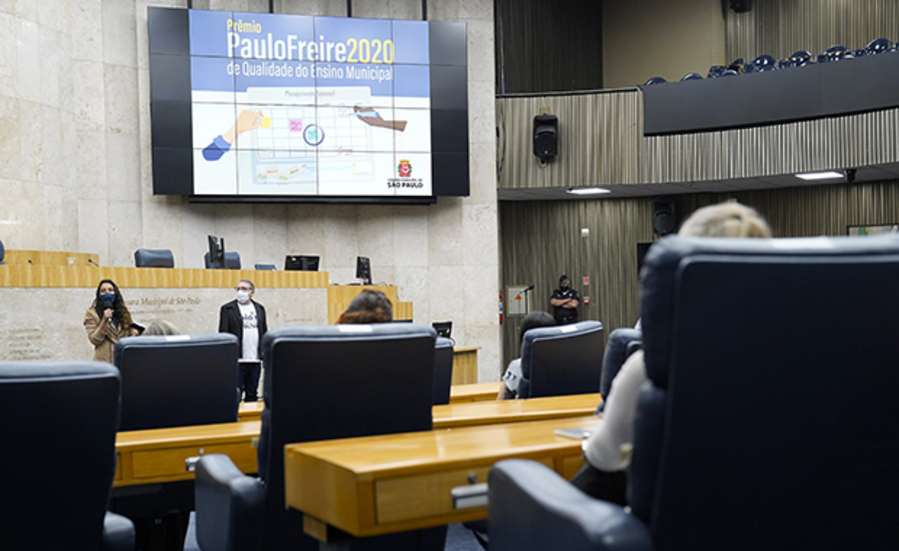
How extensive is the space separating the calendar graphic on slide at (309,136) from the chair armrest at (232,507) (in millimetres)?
9549

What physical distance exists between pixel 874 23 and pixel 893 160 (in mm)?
3921

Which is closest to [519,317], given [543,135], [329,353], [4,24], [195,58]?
[543,135]

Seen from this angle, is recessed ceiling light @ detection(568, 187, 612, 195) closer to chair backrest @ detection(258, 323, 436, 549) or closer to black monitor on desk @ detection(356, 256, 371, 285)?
black monitor on desk @ detection(356, 256, 371, 285)

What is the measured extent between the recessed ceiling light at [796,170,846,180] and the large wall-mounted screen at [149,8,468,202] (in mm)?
4905

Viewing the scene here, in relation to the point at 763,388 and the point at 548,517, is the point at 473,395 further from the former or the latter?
the point at 763,388

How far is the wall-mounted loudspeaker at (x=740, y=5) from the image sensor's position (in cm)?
1421

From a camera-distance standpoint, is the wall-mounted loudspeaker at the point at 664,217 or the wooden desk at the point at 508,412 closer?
the wooden desk at the point at 508,412

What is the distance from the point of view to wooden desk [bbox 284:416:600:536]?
1.58 meters

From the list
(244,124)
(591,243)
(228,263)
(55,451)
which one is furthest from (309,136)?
(55,451)

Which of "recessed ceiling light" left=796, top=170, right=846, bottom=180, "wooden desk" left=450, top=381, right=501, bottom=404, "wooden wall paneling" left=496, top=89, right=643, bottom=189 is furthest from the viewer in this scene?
"wooden wall paneling" left=496, top=89, right=643, bottom=189

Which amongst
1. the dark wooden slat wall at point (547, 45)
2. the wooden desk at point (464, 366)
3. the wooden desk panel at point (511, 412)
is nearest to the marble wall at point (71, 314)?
the wooden desk at point (464, 366)

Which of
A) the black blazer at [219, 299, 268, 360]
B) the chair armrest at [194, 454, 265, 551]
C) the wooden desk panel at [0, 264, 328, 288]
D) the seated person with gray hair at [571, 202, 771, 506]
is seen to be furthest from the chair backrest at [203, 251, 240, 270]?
the seated person with gray hair at [571, 202, 771, 506]

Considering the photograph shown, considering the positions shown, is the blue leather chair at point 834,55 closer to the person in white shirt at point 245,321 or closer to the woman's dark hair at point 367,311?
the person in white shirt at point 245,321

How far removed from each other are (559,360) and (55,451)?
7.94 ft
